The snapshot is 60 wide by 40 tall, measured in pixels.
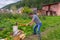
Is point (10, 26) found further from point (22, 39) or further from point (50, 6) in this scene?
point (50, 6)

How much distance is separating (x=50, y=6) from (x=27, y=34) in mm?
23187

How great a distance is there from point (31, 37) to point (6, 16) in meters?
9.03

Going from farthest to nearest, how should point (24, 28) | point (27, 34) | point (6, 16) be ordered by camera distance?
point (6, 16), point (24, 28), point (27, 34)

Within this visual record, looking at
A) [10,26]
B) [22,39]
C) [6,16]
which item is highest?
[6,16]

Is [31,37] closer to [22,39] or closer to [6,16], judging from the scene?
[22,39]

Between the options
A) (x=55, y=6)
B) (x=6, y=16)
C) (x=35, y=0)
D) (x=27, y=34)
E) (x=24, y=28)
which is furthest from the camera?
(x=35, y=0)

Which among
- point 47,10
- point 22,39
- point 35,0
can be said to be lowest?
point 22,39

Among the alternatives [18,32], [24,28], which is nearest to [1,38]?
[18,32]

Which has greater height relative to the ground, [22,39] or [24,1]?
[24,1]

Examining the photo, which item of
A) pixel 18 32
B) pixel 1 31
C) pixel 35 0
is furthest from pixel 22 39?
pixel 35 0

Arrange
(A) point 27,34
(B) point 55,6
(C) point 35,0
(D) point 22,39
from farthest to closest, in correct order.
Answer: (C) point 35,0, (B) point 55,6, (A) point 27,34, (D) point 22,39

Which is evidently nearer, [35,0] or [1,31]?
[1,31]

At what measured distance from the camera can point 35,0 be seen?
1679 inches

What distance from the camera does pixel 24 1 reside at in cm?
4450
